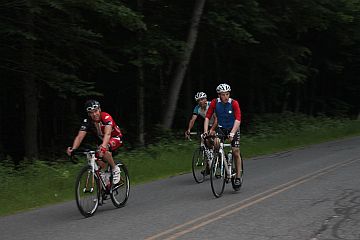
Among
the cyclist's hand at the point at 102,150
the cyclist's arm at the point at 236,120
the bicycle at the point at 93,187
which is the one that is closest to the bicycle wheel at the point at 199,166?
the cyclist's arm at the point at 236,120

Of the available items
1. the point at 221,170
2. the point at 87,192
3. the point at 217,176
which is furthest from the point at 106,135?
the point at 221,170

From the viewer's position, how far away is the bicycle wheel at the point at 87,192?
9075mm

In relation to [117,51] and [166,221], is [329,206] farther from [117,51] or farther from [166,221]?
[117,51]

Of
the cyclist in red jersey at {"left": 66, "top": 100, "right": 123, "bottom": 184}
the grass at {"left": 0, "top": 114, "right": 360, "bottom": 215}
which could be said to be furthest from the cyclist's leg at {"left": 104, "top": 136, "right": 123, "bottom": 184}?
the grass at {"left": 0, "top": 114, "right": 360, "bottom": 215}

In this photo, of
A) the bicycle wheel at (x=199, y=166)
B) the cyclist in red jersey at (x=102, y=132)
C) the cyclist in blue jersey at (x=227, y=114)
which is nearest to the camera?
the cyclist in red jersey at (x=102, y=132)

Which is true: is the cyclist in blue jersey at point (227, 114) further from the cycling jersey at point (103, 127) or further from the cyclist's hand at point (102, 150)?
the cyclist's hand at point (102, 150)

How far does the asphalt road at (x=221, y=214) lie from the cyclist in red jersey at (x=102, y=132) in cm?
98

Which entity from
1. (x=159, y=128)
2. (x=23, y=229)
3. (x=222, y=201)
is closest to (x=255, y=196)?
(x=222, y=201)

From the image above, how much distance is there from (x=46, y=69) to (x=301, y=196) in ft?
34.5

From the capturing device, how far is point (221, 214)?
884 centimetres

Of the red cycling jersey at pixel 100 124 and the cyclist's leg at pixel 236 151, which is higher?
the red cycling jersey at pixel 100 124

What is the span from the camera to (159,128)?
23.9 metres

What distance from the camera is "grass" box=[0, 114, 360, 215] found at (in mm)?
11211

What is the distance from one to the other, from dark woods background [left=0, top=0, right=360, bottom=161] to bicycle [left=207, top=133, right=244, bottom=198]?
7.35 metres
